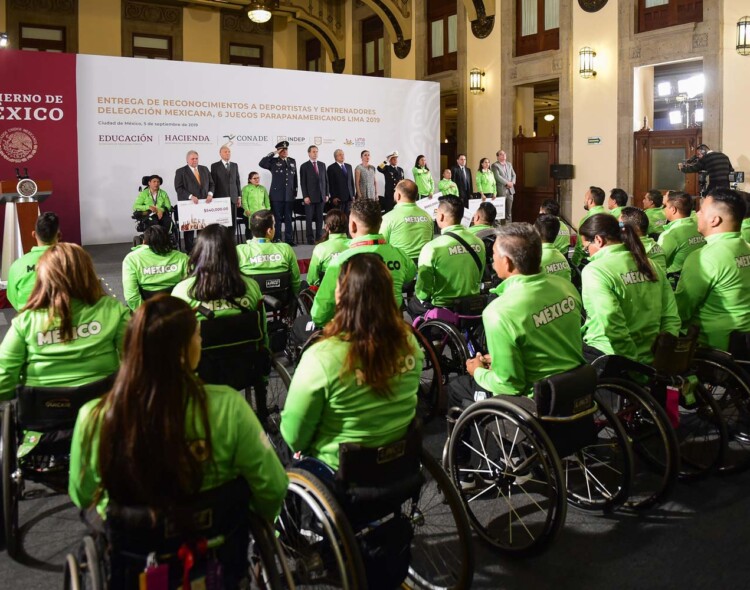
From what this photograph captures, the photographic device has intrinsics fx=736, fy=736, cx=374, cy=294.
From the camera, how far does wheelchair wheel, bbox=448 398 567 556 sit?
Answer: 2.46 meters

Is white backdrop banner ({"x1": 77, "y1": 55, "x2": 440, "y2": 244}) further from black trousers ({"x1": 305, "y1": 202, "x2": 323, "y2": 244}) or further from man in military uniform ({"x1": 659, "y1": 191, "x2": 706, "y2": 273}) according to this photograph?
man in military uniform ({"x1": 659, "y1": 191, "x2": 706, "y2": 273})

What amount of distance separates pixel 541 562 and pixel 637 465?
1.06 meters

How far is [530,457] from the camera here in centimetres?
257

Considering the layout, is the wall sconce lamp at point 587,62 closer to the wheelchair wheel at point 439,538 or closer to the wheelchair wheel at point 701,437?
the wheelchair wheel at point 701,437

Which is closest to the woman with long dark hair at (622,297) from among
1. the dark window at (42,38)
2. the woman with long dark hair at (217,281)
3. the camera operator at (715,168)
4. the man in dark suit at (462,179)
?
the woman with long dark hair at (217,281)

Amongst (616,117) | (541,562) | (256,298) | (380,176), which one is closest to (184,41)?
(380,176)

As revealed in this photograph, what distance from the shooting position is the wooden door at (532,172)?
47.0 ft

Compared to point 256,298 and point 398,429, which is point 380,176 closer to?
point 256,298

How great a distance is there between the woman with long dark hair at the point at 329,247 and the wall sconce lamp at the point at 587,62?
948cm

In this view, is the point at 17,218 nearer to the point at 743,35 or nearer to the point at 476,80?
the point at 476,80

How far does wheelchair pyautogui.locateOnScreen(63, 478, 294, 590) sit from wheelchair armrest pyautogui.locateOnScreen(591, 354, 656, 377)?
1747 mm

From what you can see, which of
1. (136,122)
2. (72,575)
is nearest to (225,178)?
(136,122)

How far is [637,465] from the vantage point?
11.2ft

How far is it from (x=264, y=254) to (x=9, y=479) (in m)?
2.34
